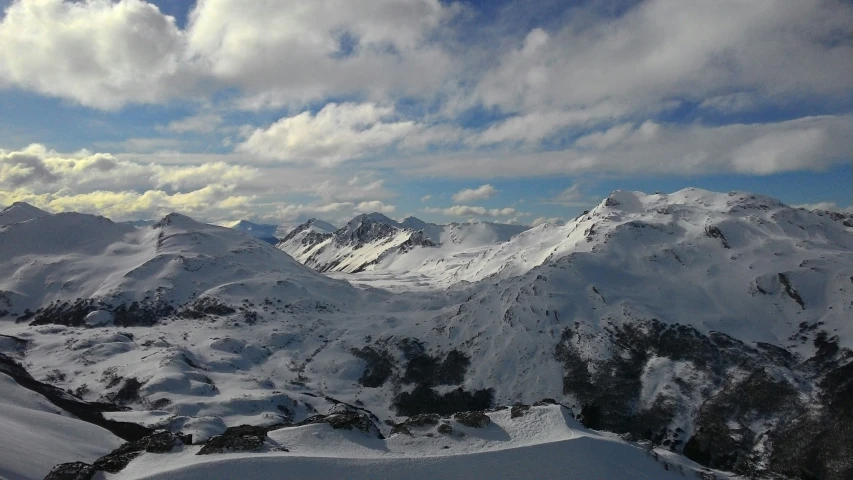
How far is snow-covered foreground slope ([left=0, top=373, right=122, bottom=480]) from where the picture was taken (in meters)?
44.9

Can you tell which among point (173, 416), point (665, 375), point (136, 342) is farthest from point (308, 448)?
point (136, 342)

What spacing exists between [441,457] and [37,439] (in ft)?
145

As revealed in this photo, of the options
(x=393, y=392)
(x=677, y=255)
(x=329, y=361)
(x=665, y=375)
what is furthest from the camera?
(x=677, y=255)

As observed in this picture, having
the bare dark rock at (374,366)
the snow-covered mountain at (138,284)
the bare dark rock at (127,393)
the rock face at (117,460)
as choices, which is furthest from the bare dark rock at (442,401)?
the snow-covered mountain at (138,284)

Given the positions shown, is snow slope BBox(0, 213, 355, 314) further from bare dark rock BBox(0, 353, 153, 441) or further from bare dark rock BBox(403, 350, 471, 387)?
bare dark rock BBox(0, 353, 153, 441)

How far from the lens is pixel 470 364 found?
128m

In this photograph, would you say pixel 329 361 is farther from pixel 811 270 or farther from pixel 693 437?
pixel 811 270

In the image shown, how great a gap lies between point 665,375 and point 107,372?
4939 inches

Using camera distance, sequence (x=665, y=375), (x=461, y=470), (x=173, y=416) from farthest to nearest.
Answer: (x=665, y=375), (x=173, y=416), (x=461, y=470)

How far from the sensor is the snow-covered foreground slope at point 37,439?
1767 inches

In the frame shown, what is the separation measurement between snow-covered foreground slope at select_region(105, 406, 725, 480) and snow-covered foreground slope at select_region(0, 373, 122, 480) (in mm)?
10364

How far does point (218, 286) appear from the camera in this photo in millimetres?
181000

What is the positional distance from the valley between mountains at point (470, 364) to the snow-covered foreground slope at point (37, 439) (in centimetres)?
35

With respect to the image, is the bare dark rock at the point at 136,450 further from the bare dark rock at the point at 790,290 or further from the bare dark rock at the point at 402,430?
the bare dark rock at the point at 790,290
